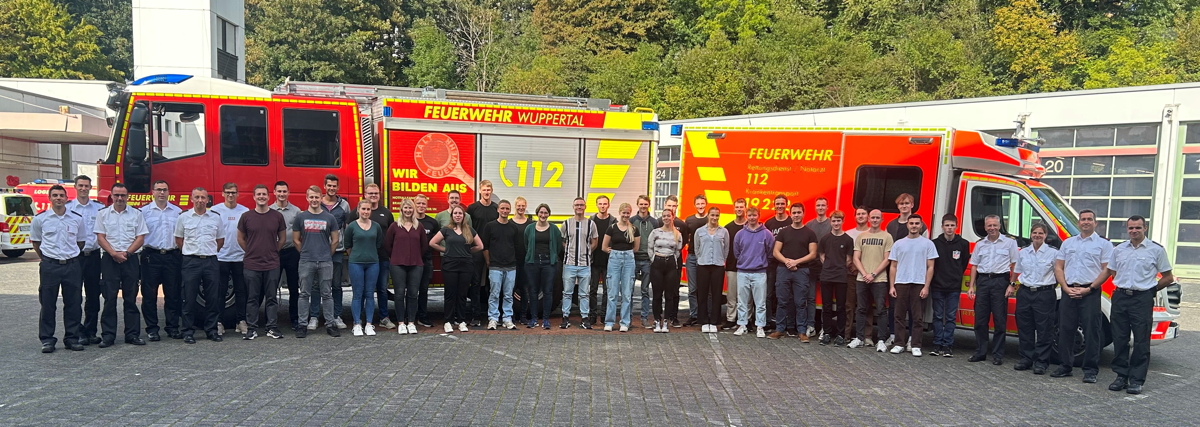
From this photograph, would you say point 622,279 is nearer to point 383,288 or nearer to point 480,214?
point 480,214

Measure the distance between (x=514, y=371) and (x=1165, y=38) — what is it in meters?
39.7

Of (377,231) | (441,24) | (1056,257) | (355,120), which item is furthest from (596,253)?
(441,24)

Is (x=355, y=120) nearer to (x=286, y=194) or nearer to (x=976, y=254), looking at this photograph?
(x=286, y=194)

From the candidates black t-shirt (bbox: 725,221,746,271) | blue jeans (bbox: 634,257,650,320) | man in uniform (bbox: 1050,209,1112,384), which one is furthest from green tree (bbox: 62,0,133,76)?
man in uniform (bbox: 1050,209,1112,384)

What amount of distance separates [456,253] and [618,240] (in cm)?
200

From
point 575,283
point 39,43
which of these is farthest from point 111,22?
point 575,283

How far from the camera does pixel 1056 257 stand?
856 centimetres

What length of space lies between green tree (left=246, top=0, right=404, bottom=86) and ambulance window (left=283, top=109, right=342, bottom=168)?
42003 mm

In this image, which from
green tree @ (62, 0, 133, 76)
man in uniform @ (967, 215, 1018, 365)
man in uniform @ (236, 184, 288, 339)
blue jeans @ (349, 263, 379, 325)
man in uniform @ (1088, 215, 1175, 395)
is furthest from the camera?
green tree @ (62, 0, 133, 76)

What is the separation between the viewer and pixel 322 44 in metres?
51.6

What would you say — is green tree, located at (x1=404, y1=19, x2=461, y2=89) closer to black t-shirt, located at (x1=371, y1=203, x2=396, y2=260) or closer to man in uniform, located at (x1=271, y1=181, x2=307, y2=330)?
black t-shirt, located at (x1=371, y1=203, x2=396, y2=260)

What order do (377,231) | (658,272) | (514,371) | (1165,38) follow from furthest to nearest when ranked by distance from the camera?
(1165,38)
(658,272)
(377,231)
(514,371)

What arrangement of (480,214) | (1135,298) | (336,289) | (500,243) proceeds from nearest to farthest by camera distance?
(1135,298) < (336,289) < (500,243) < (480,214)

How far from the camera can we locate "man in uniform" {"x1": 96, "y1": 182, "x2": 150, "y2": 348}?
8727mm
